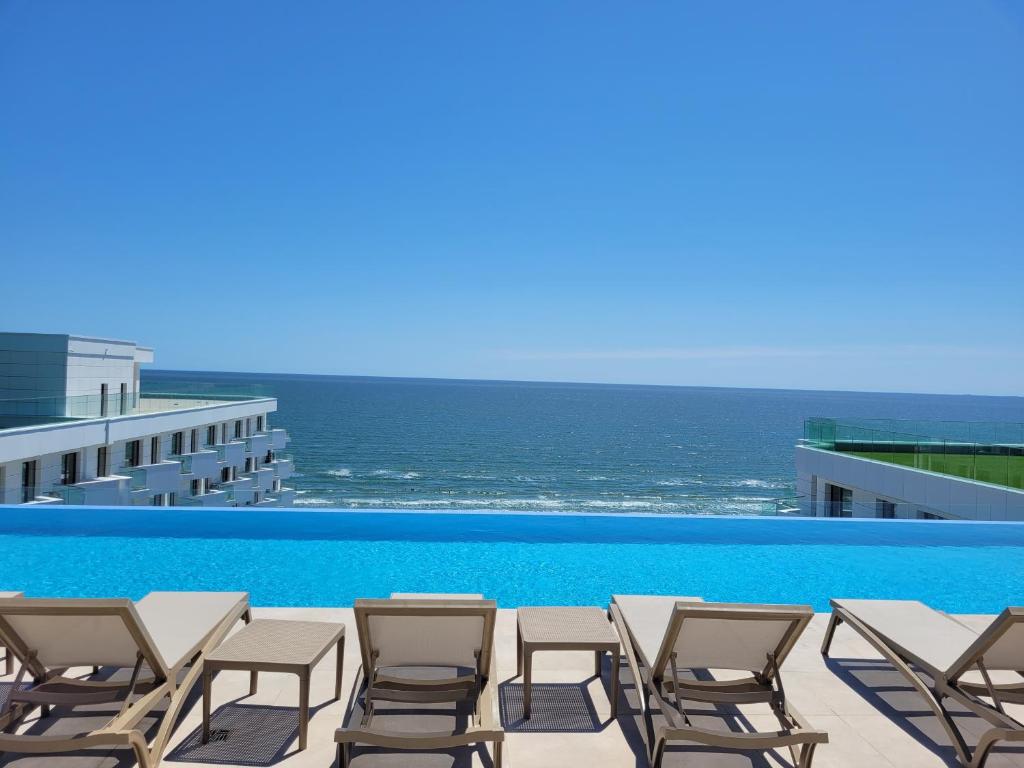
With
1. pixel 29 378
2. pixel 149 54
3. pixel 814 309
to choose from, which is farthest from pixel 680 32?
pixel 814 309

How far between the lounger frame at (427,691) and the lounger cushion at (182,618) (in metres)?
0.97

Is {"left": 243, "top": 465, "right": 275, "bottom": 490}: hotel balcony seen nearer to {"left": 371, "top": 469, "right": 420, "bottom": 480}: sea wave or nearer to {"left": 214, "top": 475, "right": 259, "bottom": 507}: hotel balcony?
{"left": 214, "top": 475, "right": 259, "bottom": 507}: hotel balcony

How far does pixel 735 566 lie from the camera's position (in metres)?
8.71

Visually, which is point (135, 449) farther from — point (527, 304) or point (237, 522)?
point (527, 304)

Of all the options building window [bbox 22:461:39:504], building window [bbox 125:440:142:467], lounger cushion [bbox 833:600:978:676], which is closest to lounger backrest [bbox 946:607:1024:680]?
lounger cushion [bbox 833:600:978:676]

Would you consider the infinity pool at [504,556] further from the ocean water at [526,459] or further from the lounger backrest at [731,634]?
the ocean water at [526,459]

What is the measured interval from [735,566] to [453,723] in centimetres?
619

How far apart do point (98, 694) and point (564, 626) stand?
2.50m

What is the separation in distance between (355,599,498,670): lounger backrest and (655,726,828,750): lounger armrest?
956 mm

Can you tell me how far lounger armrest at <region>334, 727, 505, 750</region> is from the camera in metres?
3.06

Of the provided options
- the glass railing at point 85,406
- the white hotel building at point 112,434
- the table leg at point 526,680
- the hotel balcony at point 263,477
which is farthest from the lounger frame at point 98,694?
the hotel balcony at point 263,477

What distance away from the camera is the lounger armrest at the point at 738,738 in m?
3.15

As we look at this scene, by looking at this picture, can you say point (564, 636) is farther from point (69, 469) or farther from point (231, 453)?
point (231, 453)

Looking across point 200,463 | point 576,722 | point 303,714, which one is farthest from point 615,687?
point 200,463
